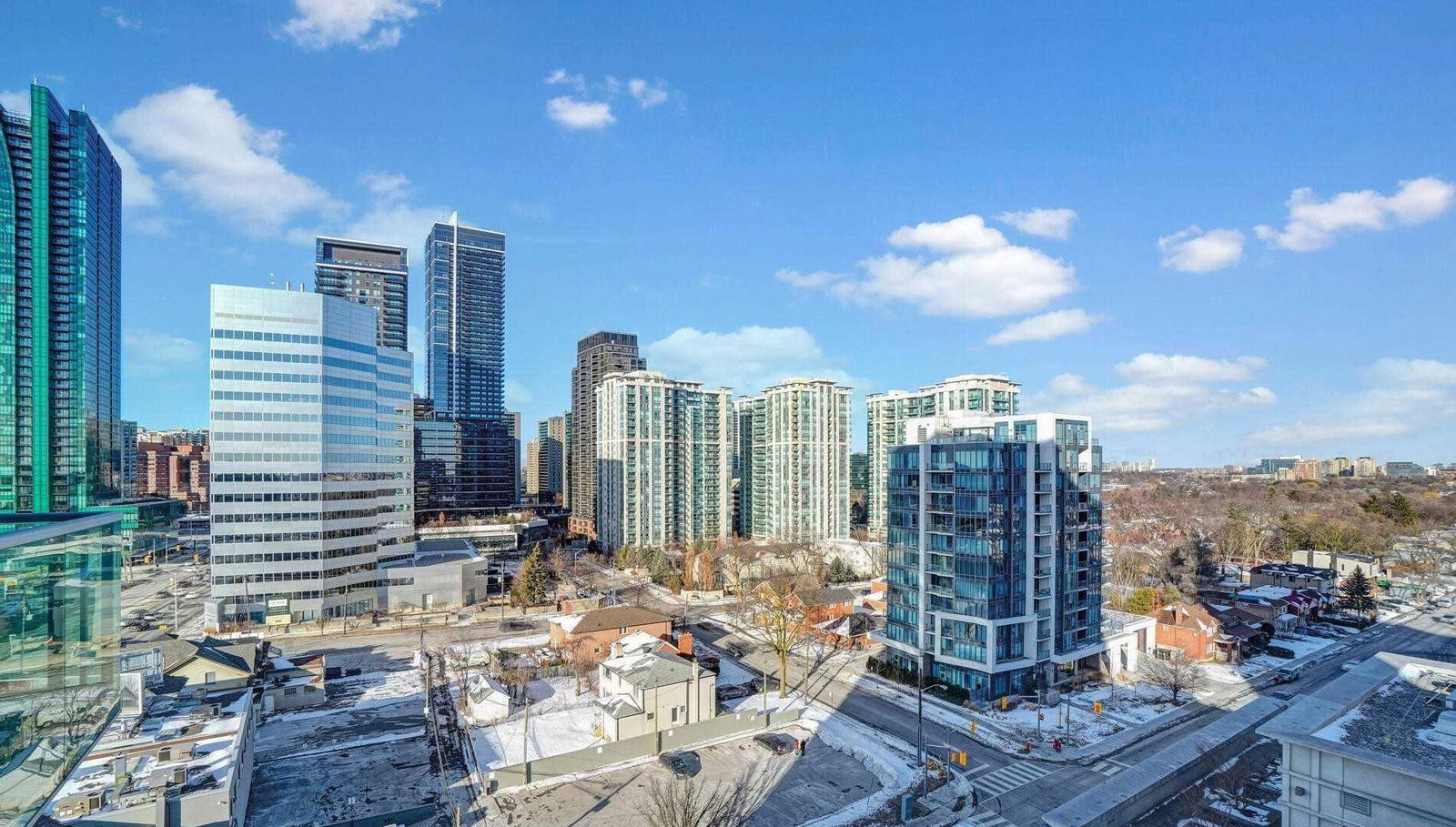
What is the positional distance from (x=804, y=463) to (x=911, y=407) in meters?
16.9

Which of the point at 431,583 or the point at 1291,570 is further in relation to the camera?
the point at 1291,570

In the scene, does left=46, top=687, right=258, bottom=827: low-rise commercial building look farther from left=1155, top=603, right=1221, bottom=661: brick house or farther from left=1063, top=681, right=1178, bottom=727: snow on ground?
left=1155, top=603, right=1221, bottom=661: brick house

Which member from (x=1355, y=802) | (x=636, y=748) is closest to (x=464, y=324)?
(x=636, y=748)

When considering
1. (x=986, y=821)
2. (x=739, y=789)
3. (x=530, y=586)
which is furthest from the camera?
(x=530, y=586)

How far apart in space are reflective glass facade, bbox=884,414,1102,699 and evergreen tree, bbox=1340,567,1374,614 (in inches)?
1215

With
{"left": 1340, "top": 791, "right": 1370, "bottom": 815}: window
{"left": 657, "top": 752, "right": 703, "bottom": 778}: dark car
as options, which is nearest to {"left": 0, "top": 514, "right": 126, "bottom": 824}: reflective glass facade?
{"left": 657, "top": 752, "right": 703, "bottom": 778}: dark car

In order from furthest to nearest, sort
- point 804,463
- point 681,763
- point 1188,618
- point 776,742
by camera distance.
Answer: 1. point 804,463
2. point 1188,618
3. point 776,742
4. point 681,763

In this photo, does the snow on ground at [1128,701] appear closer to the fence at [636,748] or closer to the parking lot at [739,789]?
the parking lot at [739,789]

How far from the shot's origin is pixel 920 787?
26.1 metres

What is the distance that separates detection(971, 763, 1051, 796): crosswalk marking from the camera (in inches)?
1042

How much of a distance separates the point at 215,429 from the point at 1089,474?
60782mm

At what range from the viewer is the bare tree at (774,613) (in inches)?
1623

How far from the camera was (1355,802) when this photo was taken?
18.1 meters

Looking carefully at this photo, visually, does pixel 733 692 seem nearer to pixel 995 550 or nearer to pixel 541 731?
pixel 541 731
